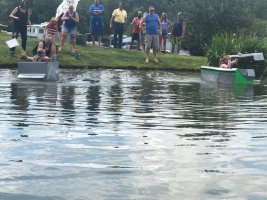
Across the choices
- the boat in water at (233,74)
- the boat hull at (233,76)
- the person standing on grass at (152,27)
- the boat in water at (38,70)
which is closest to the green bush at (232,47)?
the boat in water at (233,74)

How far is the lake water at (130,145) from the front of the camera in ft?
19.6

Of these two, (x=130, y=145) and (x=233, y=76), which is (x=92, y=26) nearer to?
(x=233, y=76)

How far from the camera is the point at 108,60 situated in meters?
25.4

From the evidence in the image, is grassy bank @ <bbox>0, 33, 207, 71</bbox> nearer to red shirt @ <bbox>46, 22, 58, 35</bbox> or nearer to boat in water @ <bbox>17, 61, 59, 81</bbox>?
red shirt @ <bbox>46, 22, 58, 35</bbox>

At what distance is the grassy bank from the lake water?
7915 mm

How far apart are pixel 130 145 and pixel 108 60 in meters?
17.3

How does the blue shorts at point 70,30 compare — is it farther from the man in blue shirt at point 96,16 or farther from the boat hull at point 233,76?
the boat hull at point 233,76

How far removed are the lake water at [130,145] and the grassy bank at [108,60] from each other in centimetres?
791

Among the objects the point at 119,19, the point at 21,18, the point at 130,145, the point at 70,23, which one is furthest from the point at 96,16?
the point at 130,145

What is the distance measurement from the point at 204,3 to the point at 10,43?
23558 millimetres

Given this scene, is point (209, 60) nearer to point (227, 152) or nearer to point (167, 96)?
point (167, 96)

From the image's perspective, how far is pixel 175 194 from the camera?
5.74 m

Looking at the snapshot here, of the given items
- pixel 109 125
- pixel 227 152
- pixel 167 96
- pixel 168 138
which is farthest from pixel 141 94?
pixel 227 152

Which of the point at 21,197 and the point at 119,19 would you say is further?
the point at 119,19
